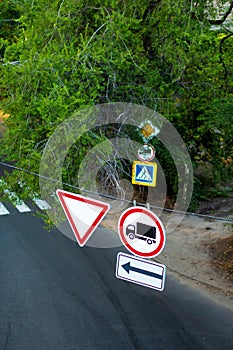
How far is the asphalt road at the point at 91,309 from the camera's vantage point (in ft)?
25.1

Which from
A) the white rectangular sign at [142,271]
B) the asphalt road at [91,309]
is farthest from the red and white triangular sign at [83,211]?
the asphalt road at [91,309]

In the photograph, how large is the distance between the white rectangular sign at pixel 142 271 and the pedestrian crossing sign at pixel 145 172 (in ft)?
8.77

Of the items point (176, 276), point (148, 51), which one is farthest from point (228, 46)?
point (176, 276)

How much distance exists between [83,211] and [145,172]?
6.47 feet

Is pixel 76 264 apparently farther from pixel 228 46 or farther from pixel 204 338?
pixel 228 46

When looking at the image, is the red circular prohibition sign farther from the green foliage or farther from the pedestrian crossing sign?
the green foliage

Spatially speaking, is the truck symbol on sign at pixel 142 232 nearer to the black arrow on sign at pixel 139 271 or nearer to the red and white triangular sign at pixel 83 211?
the red and white triangular sign at pixel 83 211

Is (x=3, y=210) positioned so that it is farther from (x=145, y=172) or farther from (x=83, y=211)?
(x=83, y=211)

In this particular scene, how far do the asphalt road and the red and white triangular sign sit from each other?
99.4 inches

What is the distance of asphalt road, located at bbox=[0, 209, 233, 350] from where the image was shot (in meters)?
7.66

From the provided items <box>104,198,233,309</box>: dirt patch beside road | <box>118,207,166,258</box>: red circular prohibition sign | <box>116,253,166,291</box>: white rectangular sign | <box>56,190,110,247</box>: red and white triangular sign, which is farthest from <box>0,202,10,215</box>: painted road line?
<box>116,253,166,291</box>: white rectangular sign

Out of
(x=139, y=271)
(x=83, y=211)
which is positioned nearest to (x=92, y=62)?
(x=83, y=211)

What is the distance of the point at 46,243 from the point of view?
11.7 m

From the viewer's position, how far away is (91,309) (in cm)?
866
